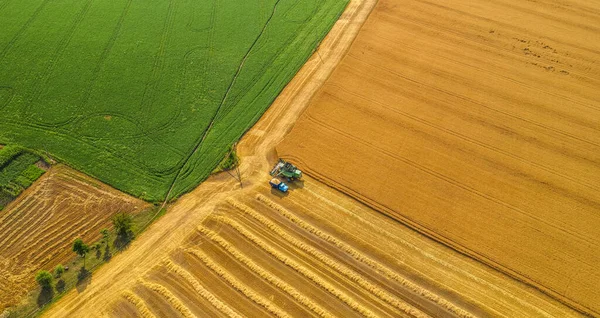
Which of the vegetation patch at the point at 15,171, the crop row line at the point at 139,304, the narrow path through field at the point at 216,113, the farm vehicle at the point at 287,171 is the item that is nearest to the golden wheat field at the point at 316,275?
the crop row line at the point at 139,304

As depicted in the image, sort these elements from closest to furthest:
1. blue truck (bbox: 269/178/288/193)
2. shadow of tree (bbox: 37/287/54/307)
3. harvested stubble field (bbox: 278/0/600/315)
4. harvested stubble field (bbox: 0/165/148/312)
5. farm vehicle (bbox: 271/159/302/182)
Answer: shadow of tree (bbox: 37/287/54/307), harvested stubble field (bbox: 0/165/148/312), harvested stubble field (bbox: 278/0/600/315), blue truck (bbox: 269/178/288/193), farm vehicle (bbox: 271/159/302/182)

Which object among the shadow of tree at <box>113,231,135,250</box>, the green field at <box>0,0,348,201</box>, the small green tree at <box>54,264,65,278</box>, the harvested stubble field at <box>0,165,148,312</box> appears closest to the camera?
the small green tree at <box>54,264,65,278</box>

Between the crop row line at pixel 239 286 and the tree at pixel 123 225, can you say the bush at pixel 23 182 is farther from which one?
the crop row line at pixel 239 286

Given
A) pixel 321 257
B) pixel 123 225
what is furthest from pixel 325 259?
pixel 123 225

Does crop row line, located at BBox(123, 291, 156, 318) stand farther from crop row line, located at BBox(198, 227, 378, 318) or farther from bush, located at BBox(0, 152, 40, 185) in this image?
bush, located at BBox(0, 152, 40, 185)

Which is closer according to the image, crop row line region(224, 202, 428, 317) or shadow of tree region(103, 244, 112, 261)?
crop row line region(224, 202, 428, 317)

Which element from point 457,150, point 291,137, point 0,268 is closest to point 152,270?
point 0,268

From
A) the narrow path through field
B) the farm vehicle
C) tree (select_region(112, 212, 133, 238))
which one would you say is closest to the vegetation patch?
tree (select_region(112, 212, 133, 238))
